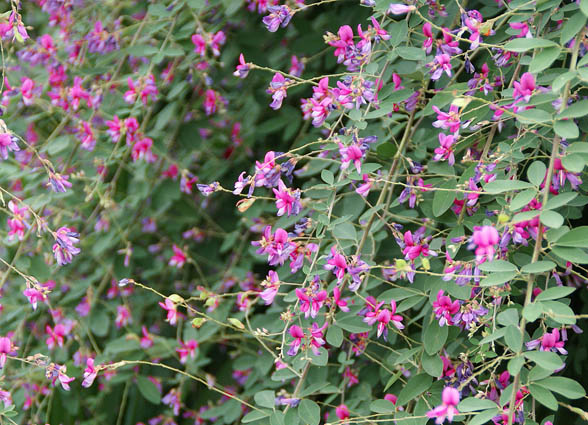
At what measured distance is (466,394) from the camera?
151 centimetres

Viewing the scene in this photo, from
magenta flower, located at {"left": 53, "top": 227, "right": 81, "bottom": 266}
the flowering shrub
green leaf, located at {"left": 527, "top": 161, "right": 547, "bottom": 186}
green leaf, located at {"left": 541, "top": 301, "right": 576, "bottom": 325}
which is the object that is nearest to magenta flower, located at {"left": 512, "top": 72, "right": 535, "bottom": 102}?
the flowering shrub

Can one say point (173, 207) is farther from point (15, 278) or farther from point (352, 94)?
point (352, 94)

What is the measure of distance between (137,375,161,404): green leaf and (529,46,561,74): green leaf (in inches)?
61.2

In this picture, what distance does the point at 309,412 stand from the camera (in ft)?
5.18

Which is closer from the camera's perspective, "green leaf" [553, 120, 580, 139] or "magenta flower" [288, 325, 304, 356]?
"green leaf" [553, 120, 580, 139]

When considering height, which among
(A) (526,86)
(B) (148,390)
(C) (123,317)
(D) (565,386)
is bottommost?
(B) (148,390)

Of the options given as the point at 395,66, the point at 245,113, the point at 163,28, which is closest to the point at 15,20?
the point at 163,28

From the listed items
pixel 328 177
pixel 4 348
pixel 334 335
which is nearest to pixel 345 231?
pixel 328 177

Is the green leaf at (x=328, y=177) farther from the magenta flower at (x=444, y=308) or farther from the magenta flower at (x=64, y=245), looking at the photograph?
the magenta flower at (x=64, y=245)

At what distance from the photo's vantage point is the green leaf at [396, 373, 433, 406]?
5.03 feet

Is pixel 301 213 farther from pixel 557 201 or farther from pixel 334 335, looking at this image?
pixel 557 201

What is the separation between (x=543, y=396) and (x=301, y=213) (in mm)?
811

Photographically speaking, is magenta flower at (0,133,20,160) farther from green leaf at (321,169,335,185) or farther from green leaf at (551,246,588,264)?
green leaf at (551,246,588,264)

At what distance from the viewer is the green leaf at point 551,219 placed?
1.16m
